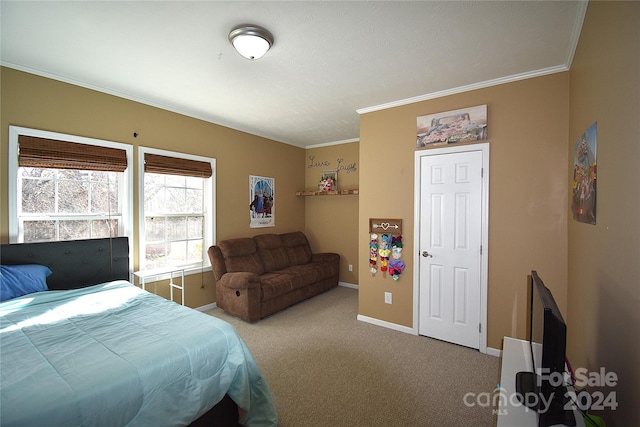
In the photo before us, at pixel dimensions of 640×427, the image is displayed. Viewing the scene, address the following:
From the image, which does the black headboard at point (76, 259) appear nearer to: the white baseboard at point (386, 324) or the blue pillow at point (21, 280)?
the blue pillow at point (21, 280)

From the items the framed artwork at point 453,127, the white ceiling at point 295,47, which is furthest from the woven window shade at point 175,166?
the framed artwork at point 453,127

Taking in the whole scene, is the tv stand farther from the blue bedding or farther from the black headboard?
the black headboard

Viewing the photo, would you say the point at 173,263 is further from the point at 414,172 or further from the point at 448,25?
the point at 448,25

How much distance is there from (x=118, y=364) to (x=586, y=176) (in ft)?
8.92

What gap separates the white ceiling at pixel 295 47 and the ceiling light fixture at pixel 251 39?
57 mm

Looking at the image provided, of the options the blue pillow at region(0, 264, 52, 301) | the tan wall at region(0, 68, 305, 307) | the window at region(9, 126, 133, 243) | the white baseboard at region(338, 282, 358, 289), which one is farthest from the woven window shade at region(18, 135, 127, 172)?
the white baseboard at region(338, 282, 358, 289)

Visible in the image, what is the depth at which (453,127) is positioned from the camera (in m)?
2.88

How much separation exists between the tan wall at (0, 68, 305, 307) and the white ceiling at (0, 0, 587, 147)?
16cm

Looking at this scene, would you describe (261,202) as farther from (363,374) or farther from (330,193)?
(363,374)

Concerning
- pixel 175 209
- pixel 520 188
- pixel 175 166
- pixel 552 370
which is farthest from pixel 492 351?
pixel 175 166

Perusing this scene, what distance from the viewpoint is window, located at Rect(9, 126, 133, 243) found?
2.43 metres

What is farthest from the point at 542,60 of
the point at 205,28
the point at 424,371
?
the point at 424,371

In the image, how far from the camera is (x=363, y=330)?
10.7 feet

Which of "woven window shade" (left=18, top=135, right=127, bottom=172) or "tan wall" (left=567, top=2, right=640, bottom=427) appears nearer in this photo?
"tan wall" (left=567, top=2, right=640, bottom=427)
